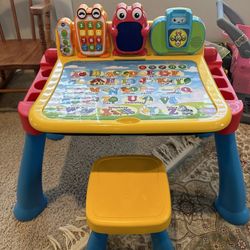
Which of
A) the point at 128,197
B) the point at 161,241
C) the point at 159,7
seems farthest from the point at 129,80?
the point at 159,7

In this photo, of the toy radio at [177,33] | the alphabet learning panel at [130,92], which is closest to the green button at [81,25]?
the alphabet learning panel at [130,92]

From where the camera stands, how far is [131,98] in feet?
2.53

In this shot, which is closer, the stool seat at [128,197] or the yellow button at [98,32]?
the stool seat at [128,197]

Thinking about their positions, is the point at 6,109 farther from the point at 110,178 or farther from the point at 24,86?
the point at 110,178

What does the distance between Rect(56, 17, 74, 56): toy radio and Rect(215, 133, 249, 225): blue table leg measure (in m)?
0.52

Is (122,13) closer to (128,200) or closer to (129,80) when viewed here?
(129,80)

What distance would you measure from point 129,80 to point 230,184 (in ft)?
1.33

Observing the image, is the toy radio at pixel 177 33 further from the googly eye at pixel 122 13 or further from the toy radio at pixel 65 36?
the toy radio at pixel 65 36

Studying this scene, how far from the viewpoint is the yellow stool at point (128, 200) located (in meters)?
0.66

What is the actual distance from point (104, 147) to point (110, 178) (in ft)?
1.51

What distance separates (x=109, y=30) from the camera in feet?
3.09

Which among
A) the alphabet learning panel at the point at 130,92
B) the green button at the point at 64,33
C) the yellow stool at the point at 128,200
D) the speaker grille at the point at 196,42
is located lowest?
the yellow stool at the point at 128,200

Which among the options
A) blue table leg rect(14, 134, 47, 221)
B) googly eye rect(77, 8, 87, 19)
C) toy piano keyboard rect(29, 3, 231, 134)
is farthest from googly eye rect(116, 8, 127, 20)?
blue table leg rect(14, 134, 47, 221)

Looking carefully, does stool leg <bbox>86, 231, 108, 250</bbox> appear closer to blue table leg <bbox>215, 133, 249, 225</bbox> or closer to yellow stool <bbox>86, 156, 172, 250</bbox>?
yellow stool <bbox>86, 156, 172, 250</bbox>
